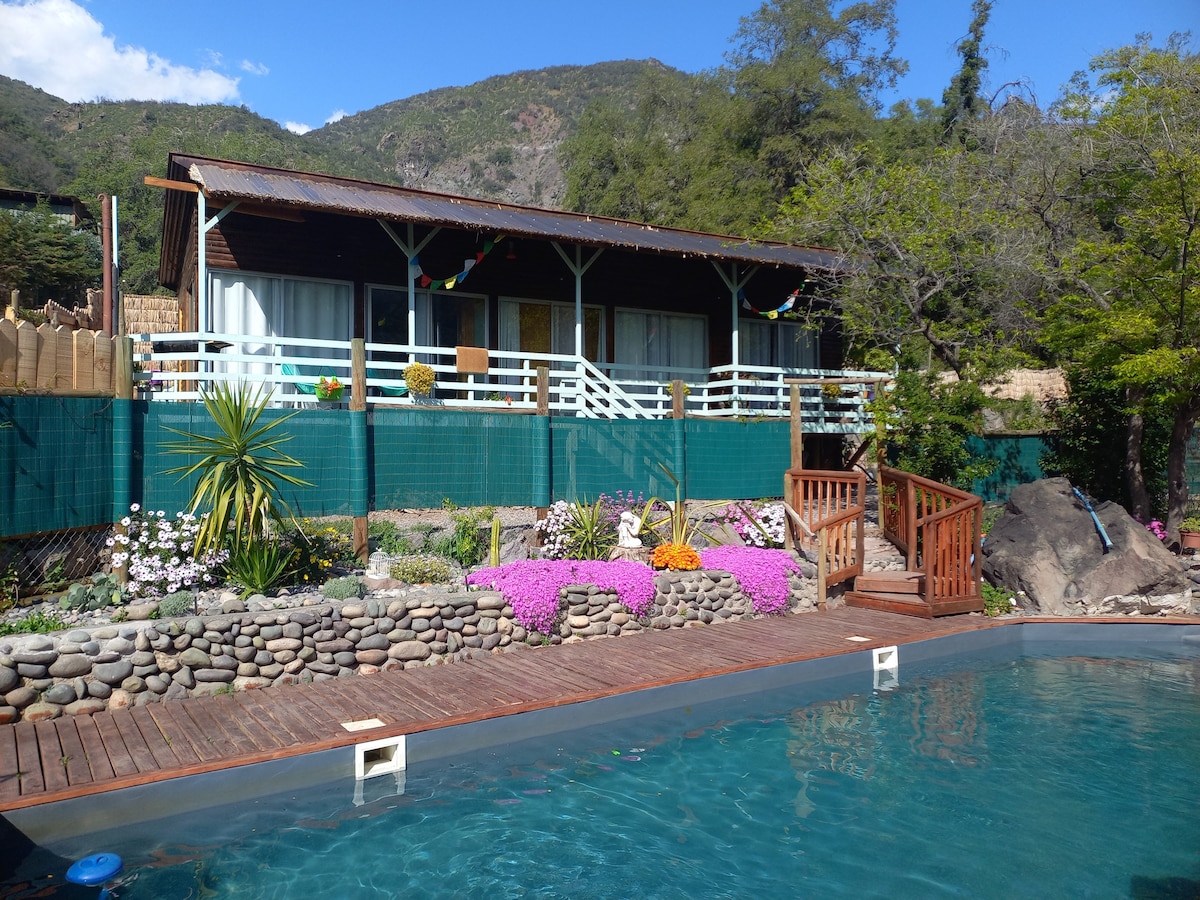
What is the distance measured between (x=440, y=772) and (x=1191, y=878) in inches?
179

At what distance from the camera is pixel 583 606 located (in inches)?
350

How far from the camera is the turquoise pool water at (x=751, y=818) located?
484 centimetres

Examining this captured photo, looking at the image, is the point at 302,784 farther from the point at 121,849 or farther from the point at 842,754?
Result: the point at 842,754

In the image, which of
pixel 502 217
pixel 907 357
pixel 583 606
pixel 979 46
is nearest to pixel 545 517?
pixel 583 606

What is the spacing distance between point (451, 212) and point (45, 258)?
57.7ft

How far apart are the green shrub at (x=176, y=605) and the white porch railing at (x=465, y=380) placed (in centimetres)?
A: 241

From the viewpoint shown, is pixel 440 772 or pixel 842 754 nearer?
pixel 440 772

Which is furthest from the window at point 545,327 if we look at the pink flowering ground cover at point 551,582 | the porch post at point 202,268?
the pink flowering ground cover at point 551,582

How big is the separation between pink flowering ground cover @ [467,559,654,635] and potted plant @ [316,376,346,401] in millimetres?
3279

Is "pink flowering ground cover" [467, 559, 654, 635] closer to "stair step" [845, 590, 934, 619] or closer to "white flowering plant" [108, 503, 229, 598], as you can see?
"white flowering plant" [108, 503, 229, 598]

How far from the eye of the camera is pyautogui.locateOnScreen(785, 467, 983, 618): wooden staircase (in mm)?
10156

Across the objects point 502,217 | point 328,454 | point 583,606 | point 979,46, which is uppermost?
point 979,46

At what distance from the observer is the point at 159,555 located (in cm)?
794

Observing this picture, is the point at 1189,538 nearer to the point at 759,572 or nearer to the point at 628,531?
the point at 759,572
